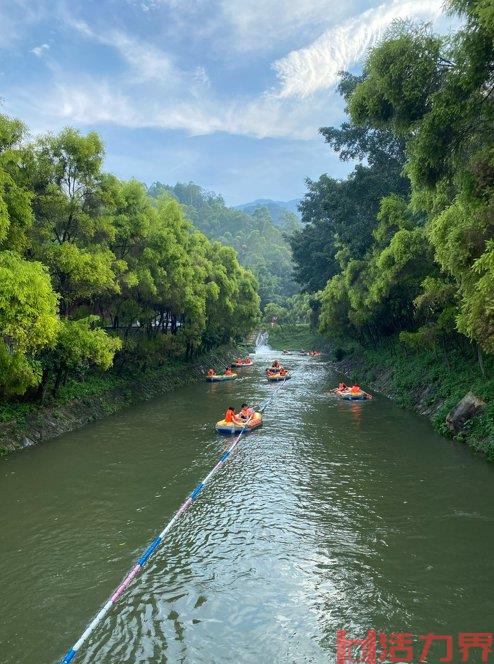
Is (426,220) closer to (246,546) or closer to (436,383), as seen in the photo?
(436,383)

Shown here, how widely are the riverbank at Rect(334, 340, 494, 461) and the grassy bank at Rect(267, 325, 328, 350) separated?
35.4 meters

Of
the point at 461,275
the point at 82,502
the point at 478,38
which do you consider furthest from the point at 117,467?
the point at 478,38

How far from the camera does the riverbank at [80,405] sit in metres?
16.0

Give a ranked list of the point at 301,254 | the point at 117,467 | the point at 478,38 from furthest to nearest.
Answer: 1. the point at 301,254
2. the point at 117,467
3. the point at 478,38

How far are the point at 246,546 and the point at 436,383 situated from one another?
14656 mm

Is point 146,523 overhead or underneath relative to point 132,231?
underneath

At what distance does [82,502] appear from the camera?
11367 millimetres

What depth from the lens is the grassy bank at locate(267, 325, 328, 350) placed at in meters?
70.7

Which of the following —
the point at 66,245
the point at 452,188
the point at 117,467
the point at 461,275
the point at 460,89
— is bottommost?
the point at 117,467

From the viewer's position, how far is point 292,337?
262 ft

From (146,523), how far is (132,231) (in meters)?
14.9

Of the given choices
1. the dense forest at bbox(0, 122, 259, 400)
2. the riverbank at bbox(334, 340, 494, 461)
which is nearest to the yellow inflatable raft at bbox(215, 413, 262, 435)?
the dense forest at bbox(0, 122, 259, 400)

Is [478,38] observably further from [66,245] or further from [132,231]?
[132,231]

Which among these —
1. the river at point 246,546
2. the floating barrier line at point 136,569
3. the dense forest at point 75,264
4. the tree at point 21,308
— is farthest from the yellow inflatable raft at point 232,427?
the tree at point 21,308
